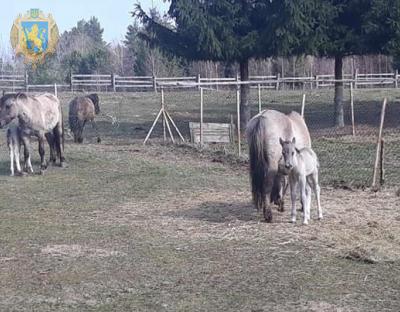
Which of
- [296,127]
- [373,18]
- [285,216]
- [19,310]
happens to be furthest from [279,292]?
[373,18]

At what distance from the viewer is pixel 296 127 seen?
11.8m

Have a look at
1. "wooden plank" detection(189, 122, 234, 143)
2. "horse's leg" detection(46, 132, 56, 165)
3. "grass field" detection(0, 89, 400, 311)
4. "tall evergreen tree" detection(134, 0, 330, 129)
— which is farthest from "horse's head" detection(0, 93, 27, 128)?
"tall evergreen tree" detection(134, 0, 330, 129)

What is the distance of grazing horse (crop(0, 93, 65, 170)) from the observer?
15891 millimetres

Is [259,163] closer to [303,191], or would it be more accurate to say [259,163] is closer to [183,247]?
[303,191]

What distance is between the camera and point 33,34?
61438 millimetres

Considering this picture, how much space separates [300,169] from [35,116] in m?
7.50

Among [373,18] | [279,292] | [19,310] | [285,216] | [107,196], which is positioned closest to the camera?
[19,310]

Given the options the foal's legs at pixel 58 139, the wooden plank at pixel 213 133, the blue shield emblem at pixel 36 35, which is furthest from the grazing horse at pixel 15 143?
the blue shield emblem at pixel 36 35

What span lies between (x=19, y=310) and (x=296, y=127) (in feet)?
19.7

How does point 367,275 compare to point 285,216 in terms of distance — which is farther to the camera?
point 285,216

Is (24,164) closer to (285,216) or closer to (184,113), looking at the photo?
(285,216)

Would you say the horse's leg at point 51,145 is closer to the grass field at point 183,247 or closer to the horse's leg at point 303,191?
the grass field at point 183,247

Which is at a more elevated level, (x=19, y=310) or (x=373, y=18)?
(x=373, y=18)

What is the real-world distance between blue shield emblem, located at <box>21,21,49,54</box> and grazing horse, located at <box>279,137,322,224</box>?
174 ft
